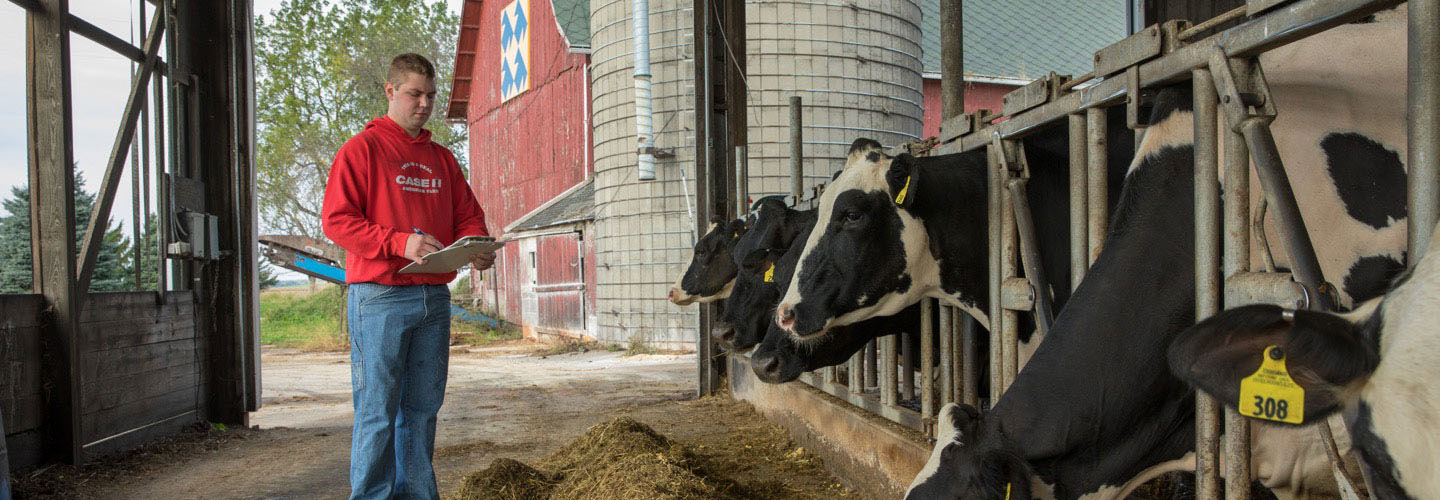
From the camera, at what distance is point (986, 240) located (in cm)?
378

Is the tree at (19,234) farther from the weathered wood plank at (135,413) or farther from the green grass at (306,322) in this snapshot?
the green grass at (306,322)

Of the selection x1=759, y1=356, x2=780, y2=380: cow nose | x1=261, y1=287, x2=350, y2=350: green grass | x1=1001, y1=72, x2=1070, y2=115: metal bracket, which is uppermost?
x1=1001, y1=72, x2=1070, y2=115: metal bracket

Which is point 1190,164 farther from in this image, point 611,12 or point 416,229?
point 611,12

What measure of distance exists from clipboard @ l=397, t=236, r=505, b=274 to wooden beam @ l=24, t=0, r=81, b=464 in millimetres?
3022

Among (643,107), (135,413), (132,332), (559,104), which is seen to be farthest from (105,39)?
(559,104)

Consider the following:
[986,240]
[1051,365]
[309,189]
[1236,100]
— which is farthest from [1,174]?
[309,189]

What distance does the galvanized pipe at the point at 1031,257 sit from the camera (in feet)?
10.3

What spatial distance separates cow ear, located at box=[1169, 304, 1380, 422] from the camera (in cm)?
134

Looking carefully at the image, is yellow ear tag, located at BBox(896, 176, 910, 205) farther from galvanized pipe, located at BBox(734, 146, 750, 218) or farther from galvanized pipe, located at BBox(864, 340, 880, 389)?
galvanized pipe, located at BBox(734, 146, 750, 218)

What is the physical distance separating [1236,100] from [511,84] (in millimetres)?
19851

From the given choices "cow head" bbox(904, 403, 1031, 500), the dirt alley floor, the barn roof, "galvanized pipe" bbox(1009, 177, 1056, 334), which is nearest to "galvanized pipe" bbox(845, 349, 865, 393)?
the dirt alley floor

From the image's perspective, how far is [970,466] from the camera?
2.15 meters

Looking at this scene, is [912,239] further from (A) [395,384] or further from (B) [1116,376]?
(A) [395,384]

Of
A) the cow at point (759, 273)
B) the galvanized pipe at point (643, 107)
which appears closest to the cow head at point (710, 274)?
the cow at point (759, 273)
